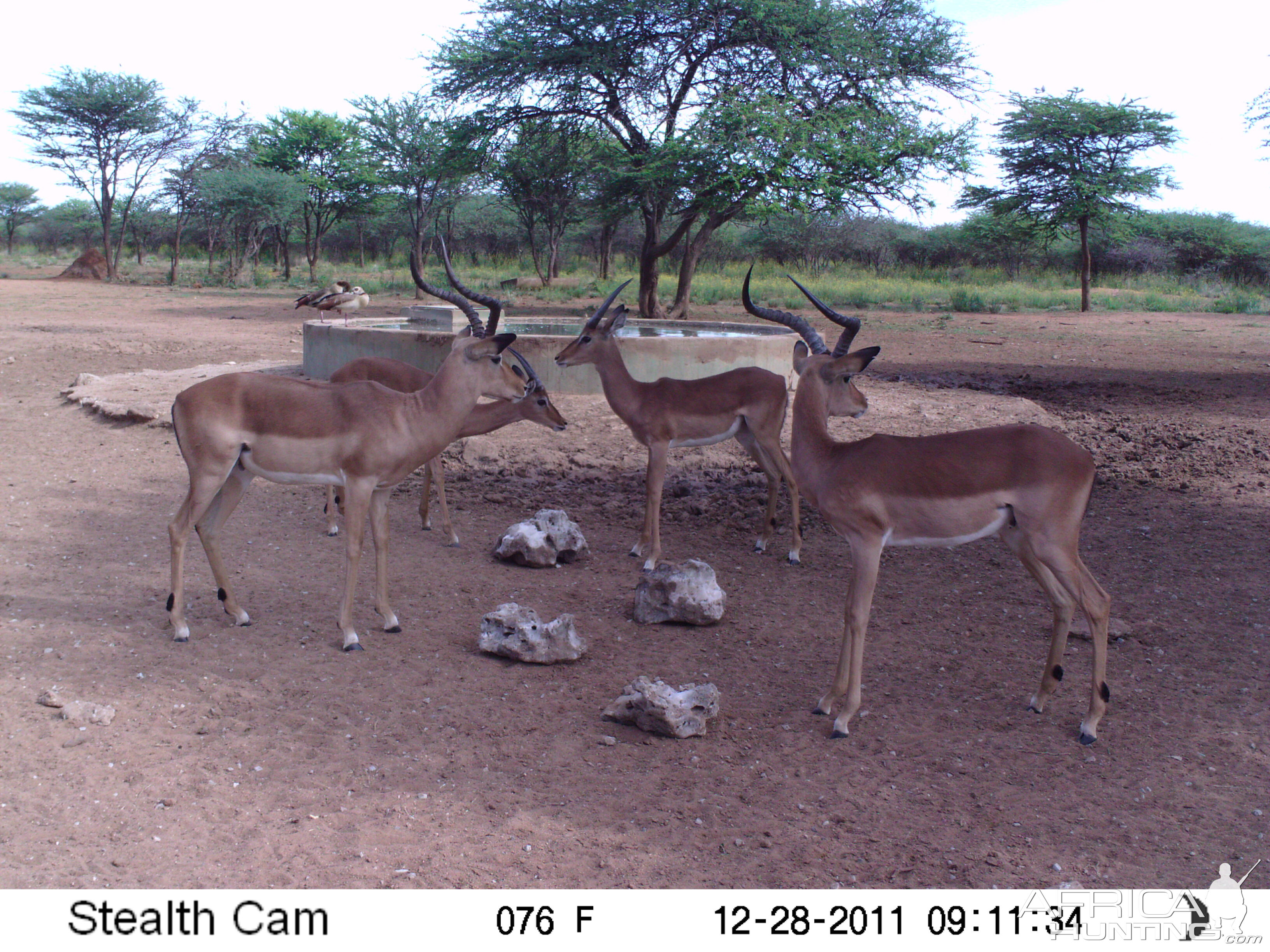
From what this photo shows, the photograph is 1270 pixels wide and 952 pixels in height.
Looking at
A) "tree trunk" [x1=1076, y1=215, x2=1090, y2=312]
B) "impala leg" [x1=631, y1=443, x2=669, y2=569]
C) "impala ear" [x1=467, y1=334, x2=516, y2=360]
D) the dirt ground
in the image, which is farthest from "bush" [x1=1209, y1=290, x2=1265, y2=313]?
"impala ear" [x1=467, y1=334, x2=516, y2=360]

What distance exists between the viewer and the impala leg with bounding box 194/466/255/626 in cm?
521

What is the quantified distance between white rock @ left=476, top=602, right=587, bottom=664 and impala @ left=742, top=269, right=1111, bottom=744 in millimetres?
1269

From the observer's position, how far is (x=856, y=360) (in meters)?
4.91

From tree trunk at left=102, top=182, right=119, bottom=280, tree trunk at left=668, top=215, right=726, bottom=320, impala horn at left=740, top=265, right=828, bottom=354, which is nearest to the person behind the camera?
impala horn at left=740, top=265, right=828, bottom=354

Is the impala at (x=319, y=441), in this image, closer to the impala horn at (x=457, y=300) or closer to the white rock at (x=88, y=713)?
the impala horn at (x=457, y=300)

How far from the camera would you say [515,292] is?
97.1 feet

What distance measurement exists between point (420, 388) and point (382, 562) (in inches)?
59.5

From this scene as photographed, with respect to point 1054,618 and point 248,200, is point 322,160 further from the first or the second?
point 1054,618

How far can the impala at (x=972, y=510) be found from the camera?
4297 millimetres

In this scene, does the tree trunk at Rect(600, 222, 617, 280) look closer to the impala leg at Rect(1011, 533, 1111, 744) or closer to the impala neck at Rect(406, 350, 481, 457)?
the impala neck at Rect(406, 350, 481, 457)

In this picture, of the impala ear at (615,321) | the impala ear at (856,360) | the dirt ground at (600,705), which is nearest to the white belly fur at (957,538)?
the dirt ground at (600,705)

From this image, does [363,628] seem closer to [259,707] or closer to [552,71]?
[259,707]

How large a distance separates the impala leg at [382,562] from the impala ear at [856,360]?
96.0 inches

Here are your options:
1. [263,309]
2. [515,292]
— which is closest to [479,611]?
[263,309]
